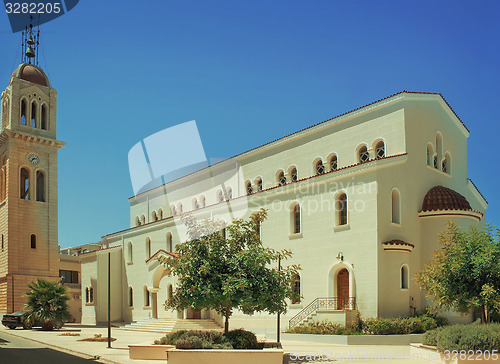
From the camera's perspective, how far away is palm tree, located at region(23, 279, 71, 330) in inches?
1377

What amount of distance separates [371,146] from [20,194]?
35940 millimetres

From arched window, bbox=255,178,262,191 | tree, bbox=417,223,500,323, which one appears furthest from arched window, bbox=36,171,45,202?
tree, bbox=417,223,500,323

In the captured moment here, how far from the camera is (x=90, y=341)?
86.7 ft

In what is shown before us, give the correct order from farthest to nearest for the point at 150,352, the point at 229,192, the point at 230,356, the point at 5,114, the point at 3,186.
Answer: the point at 5,114, the point at 3,186, the point at 229,192, the point at 150,352, the point at 230,356

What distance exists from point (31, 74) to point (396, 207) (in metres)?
41.7

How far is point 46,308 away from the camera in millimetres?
35156

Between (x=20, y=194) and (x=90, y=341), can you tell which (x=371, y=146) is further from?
(x=20, y=194)

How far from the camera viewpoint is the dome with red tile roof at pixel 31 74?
53.5m

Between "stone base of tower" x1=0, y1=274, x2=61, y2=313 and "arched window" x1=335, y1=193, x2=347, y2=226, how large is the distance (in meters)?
32.4

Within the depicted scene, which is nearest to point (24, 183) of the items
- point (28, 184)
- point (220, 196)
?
point (28, 184)

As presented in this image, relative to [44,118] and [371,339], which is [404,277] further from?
[44,118]

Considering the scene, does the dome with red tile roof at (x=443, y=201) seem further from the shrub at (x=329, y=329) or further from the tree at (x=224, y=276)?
the tree at (x=224, y=276)

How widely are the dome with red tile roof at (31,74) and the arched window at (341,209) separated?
38.6 meters

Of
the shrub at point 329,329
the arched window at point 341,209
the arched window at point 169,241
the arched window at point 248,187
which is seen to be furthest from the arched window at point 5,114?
the shrub at point 329,329
